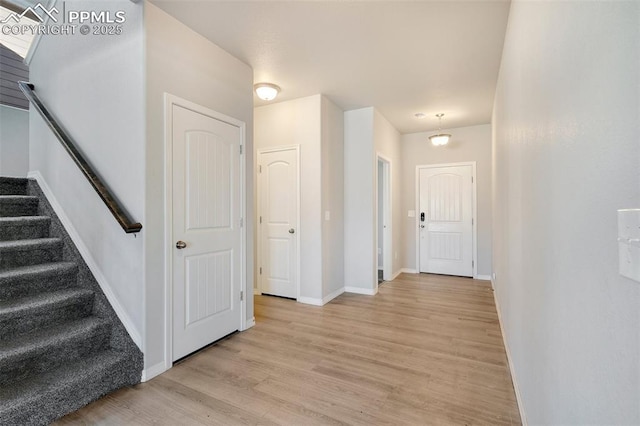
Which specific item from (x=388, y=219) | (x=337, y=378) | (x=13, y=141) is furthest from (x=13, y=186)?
(x=388, y=219)

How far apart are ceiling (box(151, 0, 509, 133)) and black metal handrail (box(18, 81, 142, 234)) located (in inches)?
53.1

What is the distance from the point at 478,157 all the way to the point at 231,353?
5.03 meters

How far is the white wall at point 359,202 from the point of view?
446cm

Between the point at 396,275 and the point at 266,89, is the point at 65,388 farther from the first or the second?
the point at 396,275

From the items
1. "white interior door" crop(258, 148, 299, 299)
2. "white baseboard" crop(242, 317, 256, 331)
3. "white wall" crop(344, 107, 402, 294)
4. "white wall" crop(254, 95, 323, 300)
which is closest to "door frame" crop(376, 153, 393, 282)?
"white wall" crop(344, 107, 402, 294)

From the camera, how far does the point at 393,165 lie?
550 centimetres

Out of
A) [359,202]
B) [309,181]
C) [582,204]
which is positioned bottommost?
[582,204]

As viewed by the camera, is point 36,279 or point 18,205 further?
point 18,205

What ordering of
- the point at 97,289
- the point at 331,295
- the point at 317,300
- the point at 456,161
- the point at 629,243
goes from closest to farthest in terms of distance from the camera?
the point at 629,243
the point at 97,289
the point at 317,300
the point at 331,295
the point at 456,161

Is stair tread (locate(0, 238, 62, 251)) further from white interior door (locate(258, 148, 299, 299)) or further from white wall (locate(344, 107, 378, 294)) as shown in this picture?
white wall (locate(344, 107, 378, 294))

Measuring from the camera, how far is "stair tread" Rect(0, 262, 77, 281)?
2.27 m

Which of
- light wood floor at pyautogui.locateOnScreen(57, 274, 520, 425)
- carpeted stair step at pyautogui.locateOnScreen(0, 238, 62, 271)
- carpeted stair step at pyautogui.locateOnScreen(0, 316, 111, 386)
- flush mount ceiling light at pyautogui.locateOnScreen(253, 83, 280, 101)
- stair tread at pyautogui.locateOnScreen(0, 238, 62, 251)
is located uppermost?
flush mount ceiling light at pyautogui.locateOnScreen(253, 83, 280, 101)

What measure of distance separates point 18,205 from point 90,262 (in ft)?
4.03

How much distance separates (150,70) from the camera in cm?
226
